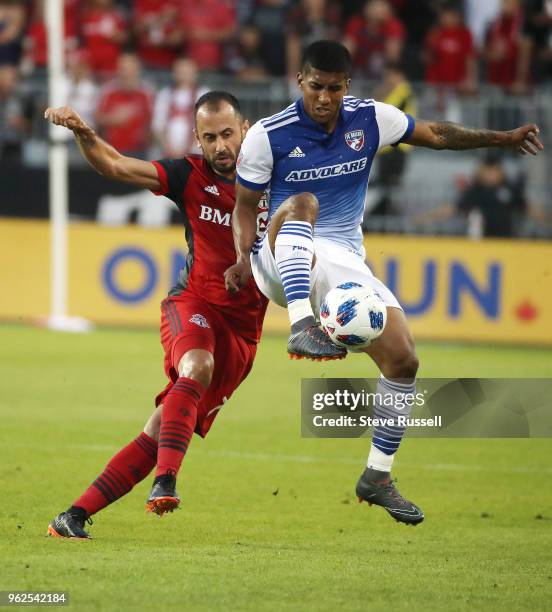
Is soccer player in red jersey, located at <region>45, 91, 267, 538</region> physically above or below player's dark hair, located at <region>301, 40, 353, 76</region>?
below

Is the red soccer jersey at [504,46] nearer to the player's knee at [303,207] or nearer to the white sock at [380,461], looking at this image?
the player's knee at [303,207]

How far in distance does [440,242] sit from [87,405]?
6199 mm

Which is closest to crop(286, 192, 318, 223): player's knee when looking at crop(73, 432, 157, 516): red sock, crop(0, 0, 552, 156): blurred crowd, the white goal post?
crop(73, 432, 157, 516): red sock

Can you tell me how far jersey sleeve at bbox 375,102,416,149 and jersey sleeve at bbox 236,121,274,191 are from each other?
2.31 ft

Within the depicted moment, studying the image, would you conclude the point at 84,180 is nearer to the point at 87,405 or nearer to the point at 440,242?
the point at 440,242

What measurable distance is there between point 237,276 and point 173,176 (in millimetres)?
708

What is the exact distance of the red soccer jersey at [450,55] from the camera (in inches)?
744

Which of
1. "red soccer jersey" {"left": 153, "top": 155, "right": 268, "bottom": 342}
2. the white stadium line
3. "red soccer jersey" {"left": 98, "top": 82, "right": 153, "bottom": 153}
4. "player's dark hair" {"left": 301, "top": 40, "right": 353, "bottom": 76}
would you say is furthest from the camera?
"red soccer jersey" {"left": 98, "top": 82, "right": 153, "bottom": 153}

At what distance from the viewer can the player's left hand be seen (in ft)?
24.9

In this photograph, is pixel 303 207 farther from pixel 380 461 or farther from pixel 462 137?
pixel 380 461

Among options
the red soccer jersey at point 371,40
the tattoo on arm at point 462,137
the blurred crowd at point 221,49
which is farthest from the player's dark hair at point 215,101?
the red soccer jersey at point 371,40

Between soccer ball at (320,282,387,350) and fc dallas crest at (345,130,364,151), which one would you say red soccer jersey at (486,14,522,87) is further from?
soccer ball at (320,282,387,350)

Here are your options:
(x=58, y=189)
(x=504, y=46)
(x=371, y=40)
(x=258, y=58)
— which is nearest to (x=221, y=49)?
(x=258, y=58)

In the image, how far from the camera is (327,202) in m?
7.49
